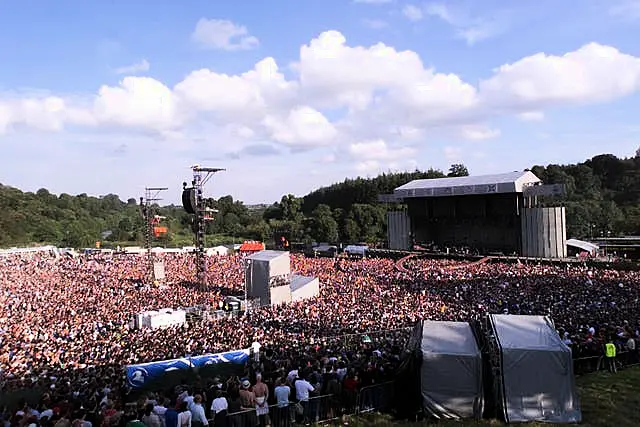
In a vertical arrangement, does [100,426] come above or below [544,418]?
above

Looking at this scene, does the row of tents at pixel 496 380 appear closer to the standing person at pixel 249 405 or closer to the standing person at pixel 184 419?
the standing person at pixel 249 405

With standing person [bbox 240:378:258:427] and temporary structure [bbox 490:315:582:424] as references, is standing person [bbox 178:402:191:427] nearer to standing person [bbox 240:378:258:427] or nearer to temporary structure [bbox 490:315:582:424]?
standing person [bbox 240:378:258:427]

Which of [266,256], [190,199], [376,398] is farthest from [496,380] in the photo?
[190,199]

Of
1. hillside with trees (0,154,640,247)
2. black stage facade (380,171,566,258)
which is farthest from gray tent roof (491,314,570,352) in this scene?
hillside with trees (0,154,640,247)

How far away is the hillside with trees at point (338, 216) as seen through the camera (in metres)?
68.6

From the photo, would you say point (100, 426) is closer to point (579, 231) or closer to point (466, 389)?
point (466, 389)

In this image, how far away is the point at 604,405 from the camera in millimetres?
9438

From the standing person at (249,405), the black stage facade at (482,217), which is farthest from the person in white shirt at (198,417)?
the black stage facade at (482,217)

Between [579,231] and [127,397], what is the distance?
67.7m

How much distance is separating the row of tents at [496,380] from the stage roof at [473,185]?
1511 inches

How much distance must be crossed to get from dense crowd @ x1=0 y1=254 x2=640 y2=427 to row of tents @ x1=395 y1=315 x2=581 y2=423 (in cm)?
124

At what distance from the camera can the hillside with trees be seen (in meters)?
68.6

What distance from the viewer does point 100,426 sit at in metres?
7.60

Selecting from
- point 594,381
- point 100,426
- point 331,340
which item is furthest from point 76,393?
point 594,381
